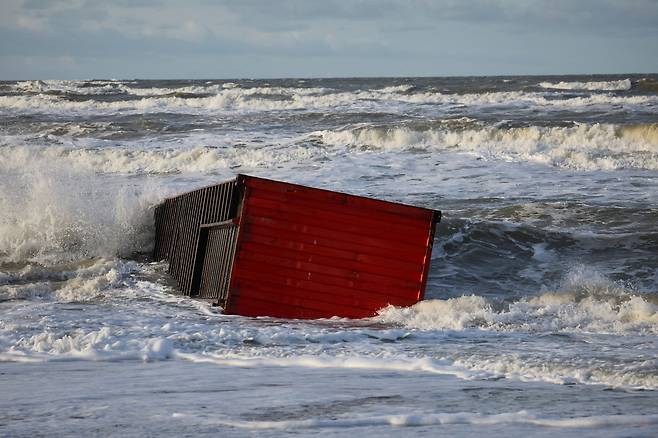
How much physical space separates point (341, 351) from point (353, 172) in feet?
Answer: 59.4

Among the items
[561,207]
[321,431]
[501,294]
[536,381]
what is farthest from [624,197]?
[321,431]

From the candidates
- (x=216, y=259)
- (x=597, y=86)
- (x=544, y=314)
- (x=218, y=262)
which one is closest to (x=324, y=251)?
(x=218, y=262)

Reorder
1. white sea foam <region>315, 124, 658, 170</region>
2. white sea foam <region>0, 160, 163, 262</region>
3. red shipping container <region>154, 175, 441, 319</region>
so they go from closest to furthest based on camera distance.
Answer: red shipping container <region>154, 175, 441, 319</region>, white sea foam <region>0, 160, 163, 262</region>, white sea foam <region>315, 124, 658, 170</region>

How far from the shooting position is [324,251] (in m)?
11.1

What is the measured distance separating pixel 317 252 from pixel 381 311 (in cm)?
100

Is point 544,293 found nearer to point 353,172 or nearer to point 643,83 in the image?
point 353,172

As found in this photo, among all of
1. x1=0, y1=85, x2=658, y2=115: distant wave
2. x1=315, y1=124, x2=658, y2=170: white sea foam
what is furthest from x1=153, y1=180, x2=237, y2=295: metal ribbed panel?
x1=0, y1=85, x2=658, y2=115: distant wave

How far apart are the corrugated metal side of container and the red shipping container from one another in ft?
0.04

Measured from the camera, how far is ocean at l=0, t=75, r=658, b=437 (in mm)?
6164

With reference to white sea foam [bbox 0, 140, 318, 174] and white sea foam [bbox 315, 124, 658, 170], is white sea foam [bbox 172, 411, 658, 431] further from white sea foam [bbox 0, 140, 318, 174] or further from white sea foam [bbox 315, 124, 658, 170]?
white sea foam [bbox 0, 140, 318, 174]

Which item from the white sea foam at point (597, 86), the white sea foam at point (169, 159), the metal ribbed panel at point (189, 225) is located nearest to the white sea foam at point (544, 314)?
the metal ribbed panel at point (189, 225)

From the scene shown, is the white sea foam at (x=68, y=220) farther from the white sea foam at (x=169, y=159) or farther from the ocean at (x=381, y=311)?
the white sea foam at (x=169, y=159)

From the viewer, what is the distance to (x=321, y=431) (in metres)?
5.62

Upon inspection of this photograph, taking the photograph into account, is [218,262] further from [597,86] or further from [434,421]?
[597,86]
